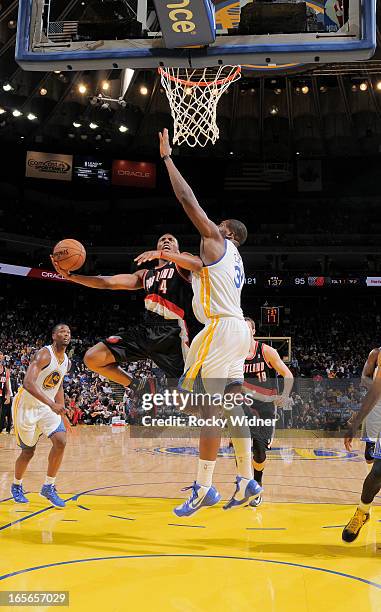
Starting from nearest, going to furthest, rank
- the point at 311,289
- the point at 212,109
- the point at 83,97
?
1. the point at 212,109
2. the point at 83,97
3. the point at 311,289

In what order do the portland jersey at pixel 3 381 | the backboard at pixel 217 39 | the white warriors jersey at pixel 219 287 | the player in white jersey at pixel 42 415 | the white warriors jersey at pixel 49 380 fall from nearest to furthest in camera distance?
the white warriors jersey at pixel 219 287, the backboard at pixel 217 39, the player in white jersey at pixel 42 415, the white warriors jersey at pixel 49 380, the portland jersey at pixel 3 381

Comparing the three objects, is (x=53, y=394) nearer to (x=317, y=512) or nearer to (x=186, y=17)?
(x=317, y=512)

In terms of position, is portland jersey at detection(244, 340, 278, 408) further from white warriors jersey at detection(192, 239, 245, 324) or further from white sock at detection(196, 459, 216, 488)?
white sock at detection(196, 459, 216, 488)

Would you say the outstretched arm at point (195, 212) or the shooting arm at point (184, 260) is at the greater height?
the outstretched arm at point (195, 212)

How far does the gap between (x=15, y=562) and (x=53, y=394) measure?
2909 millimetres

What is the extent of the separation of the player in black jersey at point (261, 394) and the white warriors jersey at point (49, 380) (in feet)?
7.39

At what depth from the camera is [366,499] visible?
4.36m

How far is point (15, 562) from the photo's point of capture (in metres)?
3.86

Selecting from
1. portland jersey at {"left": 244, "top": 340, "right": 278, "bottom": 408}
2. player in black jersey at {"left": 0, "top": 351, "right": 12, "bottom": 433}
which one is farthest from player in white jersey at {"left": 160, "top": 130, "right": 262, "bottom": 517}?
player in black jersey at {"left": 0, "top": 351, "right": 12, "bottom": 433}

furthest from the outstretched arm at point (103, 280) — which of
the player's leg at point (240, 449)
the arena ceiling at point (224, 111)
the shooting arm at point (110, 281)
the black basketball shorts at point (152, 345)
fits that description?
the arena ceiling at point (224, 111)

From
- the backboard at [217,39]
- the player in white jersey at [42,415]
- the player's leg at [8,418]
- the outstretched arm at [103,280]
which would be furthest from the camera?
the player's leg at [8,418]

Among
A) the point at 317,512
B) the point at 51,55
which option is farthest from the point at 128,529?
the point at 51,55

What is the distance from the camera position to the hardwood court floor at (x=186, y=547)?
3.27m

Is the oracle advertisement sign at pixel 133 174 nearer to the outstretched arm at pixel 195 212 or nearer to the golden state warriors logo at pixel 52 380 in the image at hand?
the golden state warriors logo at pixel 52 380
